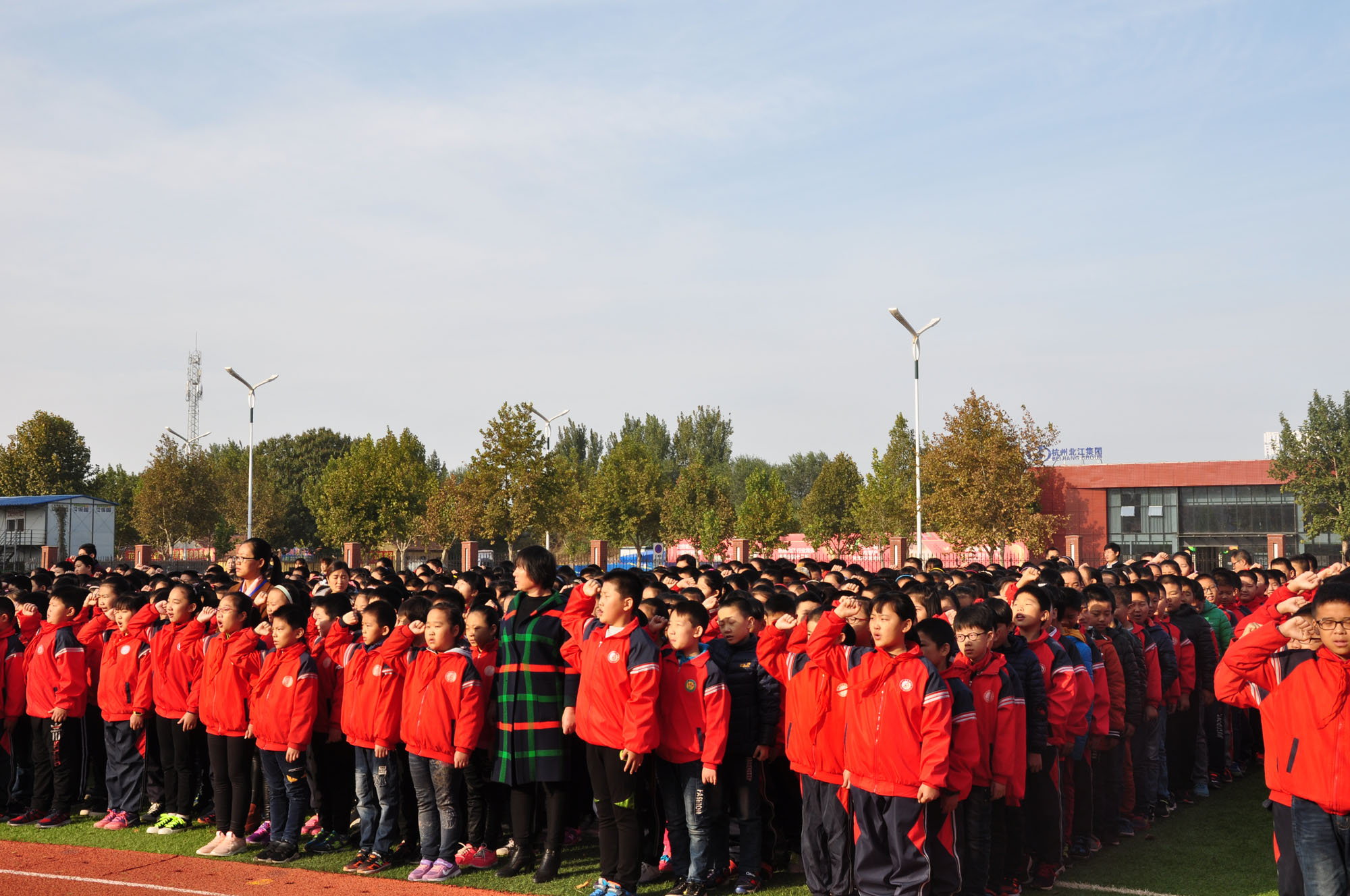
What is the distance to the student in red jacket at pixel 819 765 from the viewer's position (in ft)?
18.6

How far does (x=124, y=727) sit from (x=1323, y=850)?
7.55 metres

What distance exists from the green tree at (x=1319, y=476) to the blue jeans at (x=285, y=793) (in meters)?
42.3

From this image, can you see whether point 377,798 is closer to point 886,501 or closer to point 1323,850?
point 1323,850

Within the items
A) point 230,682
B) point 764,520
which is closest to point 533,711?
point 230,682

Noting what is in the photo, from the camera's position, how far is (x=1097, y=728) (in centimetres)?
660

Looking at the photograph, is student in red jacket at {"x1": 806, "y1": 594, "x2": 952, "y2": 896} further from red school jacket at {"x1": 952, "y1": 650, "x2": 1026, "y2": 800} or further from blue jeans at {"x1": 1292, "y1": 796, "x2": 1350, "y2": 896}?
blue jeans at {"x1": 1292, "y1": 796, "x2": 1350, "y2": 896}

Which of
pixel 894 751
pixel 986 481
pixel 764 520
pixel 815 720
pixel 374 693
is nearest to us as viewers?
pixel 894 751

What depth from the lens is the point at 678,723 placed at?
6070mm

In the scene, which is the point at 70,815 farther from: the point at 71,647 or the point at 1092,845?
the point at 1092,845

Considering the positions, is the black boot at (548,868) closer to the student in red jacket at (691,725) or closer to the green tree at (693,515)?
the student in red jacket at (691,725)

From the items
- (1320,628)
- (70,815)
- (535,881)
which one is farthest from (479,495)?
(1320,628)

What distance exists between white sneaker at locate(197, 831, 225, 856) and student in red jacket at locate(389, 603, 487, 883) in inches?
56.1

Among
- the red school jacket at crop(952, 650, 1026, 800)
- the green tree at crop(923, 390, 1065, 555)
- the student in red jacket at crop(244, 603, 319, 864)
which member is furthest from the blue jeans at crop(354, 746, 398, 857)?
the green tree at crop(923, 390, 1065, 555)

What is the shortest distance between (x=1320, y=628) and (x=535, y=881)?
4.40m
